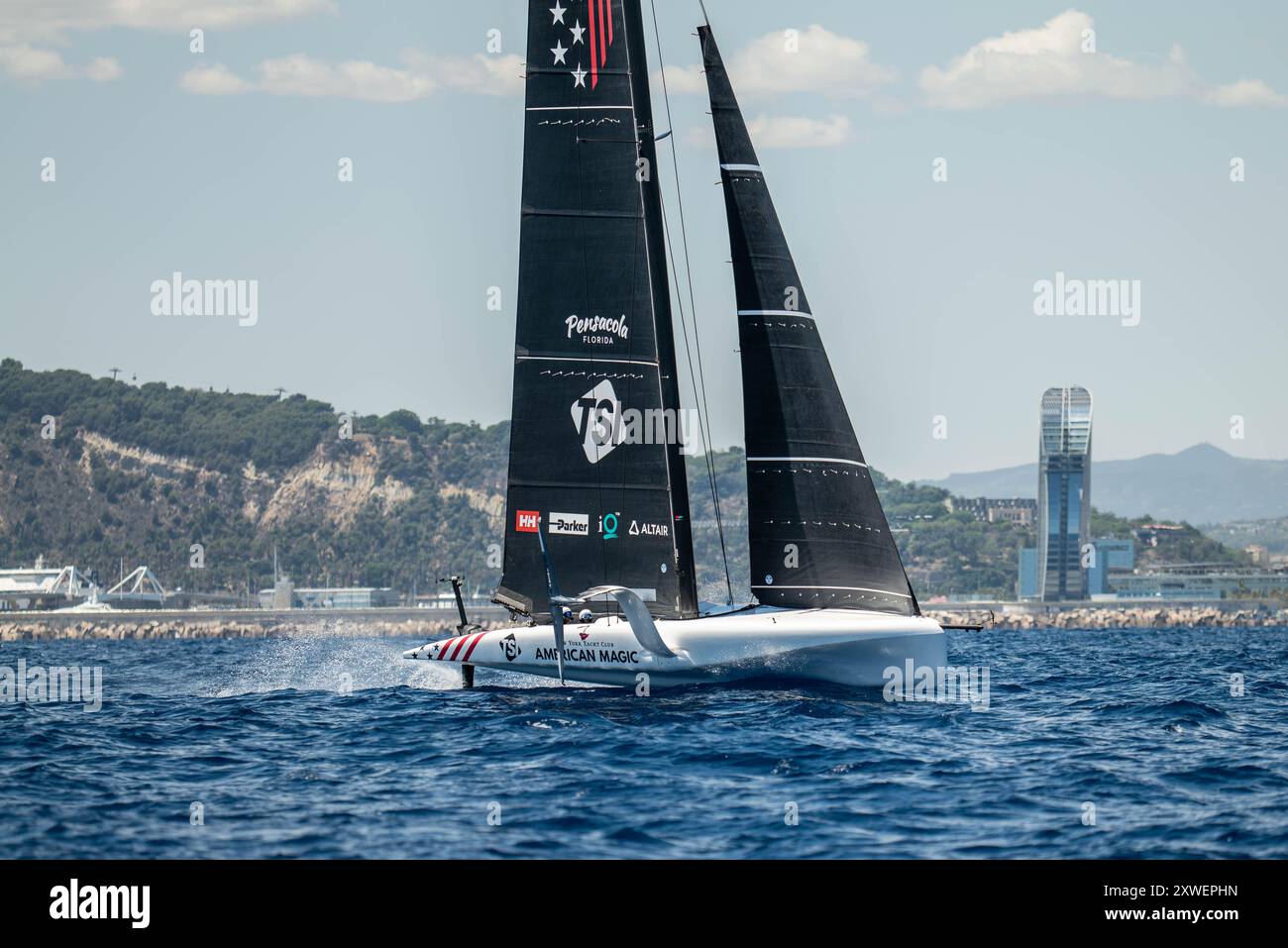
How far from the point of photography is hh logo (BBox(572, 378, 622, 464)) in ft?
82.3

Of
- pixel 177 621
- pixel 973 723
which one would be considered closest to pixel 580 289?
pixel 973 723

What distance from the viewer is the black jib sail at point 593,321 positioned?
82.4 feet

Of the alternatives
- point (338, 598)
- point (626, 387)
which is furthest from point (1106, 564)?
point (626, 387)

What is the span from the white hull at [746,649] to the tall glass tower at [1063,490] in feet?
479

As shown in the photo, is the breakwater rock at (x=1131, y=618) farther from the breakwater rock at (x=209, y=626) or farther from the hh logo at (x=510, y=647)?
the hh logo at (x=510, y=647)

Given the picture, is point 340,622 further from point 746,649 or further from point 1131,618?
point 746,649

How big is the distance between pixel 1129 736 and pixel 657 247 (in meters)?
10.6

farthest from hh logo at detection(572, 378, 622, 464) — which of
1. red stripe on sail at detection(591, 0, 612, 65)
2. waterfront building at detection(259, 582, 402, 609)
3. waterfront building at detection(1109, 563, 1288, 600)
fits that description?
waterfront building at detection(1109, 563, 1288, 600)

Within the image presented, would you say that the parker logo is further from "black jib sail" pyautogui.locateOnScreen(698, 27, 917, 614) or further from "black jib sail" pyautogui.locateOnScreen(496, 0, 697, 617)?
"black jib sail" pyautogui.locateOnScreen(698, 27, 917, 614)

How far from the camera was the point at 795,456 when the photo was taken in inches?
985

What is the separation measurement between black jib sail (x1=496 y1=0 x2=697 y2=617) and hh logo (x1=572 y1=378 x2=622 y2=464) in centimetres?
2
